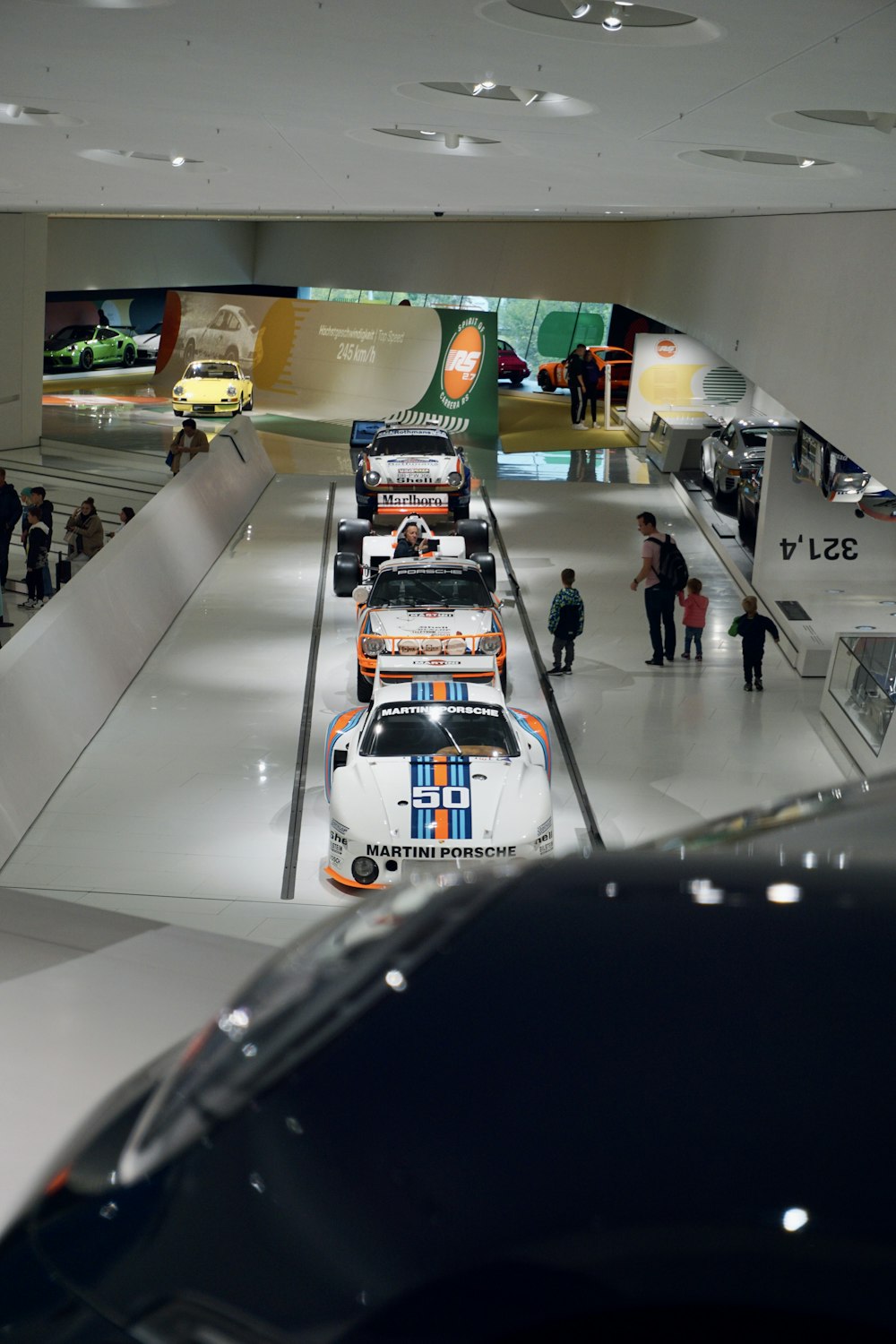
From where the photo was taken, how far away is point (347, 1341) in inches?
41.7

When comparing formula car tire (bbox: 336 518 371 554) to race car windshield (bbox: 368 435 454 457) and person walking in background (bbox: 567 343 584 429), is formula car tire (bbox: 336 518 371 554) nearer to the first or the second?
race car windshield (bbox: 368 435 454 457)

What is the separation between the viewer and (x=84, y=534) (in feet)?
55.5

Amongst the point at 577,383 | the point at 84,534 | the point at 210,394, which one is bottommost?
the point at 84,534

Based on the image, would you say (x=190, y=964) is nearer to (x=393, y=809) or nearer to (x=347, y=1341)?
(x=347, y=1341)

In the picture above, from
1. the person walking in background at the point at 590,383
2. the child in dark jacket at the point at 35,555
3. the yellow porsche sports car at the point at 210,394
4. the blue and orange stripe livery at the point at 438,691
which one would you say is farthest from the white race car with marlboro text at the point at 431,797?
the yellow porsche sports car at the point at 210,394

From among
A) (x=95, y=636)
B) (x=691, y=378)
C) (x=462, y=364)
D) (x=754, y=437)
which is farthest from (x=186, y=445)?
(x=691, y=378)

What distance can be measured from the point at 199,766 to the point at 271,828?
60.0 inches

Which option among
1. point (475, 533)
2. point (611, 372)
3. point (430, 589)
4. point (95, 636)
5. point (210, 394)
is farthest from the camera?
point (611, 372)

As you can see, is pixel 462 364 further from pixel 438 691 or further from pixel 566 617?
pixel 438 691

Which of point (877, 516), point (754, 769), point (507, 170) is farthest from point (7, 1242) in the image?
point (877, 516)

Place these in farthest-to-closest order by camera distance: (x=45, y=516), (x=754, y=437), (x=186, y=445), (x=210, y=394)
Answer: (x=210, y=394), (x=186, y=445), (x=754, y=437), (x=45, y=516)

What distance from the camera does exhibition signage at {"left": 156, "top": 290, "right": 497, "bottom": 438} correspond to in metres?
31.6

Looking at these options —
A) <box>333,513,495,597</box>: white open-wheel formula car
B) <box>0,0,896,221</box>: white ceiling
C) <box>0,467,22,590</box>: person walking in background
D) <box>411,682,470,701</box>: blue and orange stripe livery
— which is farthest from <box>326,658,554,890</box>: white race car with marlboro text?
<box>0,467,22,590</box>: person walking in background

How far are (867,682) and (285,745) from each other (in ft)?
18.4
